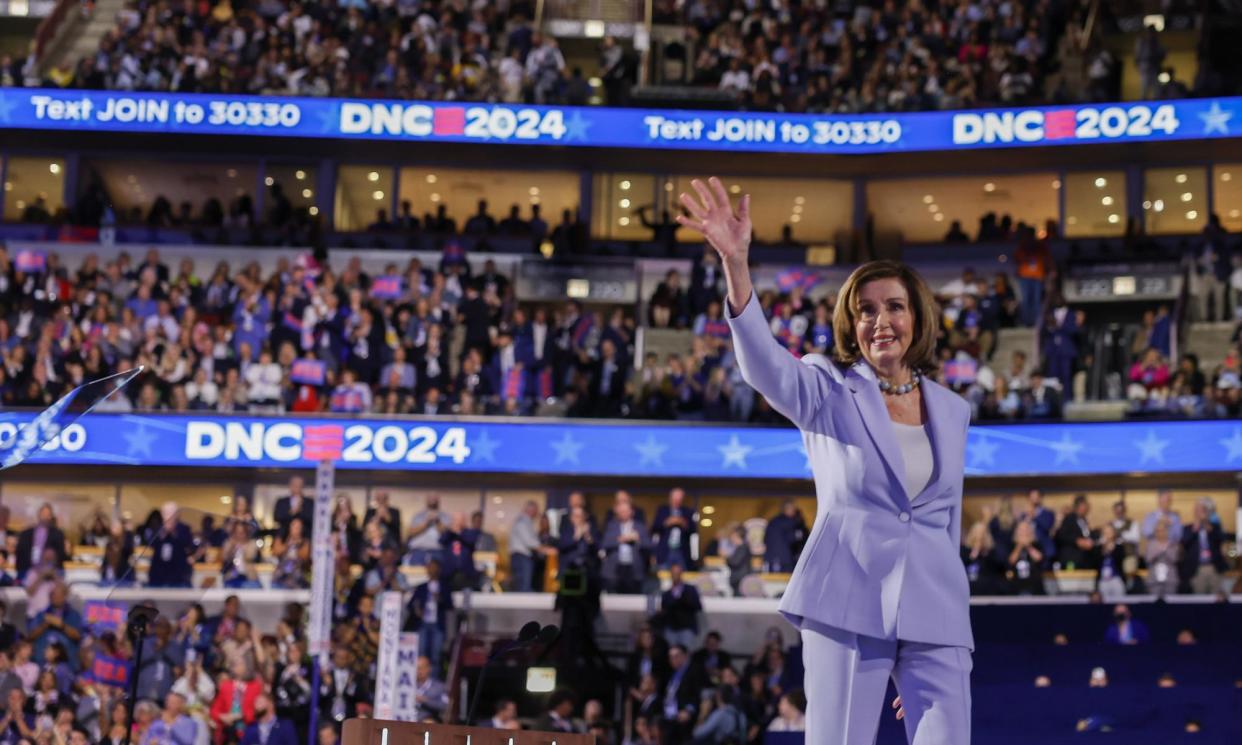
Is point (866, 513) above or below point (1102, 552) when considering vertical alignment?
above

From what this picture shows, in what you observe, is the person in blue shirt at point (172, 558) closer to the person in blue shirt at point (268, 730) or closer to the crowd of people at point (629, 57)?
the person in blue shirt at point (268, 730)

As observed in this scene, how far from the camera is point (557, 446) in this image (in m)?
22.1

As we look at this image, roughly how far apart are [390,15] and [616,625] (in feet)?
49.4

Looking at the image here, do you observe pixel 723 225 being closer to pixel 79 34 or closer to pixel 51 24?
pixel 51 24

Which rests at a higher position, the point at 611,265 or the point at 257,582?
the point at 611,265

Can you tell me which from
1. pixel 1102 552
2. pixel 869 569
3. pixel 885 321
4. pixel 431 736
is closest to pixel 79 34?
pixel 1102 552

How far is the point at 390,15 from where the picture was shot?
28516mm

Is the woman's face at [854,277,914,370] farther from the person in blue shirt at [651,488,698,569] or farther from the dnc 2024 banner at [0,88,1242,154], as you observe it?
the dnc 2024 banner at [0,88,1242,154]

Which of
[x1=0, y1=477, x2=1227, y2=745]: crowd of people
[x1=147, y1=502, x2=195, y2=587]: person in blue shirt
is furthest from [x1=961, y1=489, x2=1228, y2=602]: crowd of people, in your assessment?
[x1=147, y1=502, x2=195, y2=587]: person in blue shirt

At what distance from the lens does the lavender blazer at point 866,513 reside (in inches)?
160

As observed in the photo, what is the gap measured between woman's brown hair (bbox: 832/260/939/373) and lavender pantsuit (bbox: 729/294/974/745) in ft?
0.48

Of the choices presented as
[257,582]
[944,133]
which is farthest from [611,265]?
[257,582]

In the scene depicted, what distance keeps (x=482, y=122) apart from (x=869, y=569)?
23.1 metres

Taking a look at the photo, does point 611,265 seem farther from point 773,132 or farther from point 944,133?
point 944,133
